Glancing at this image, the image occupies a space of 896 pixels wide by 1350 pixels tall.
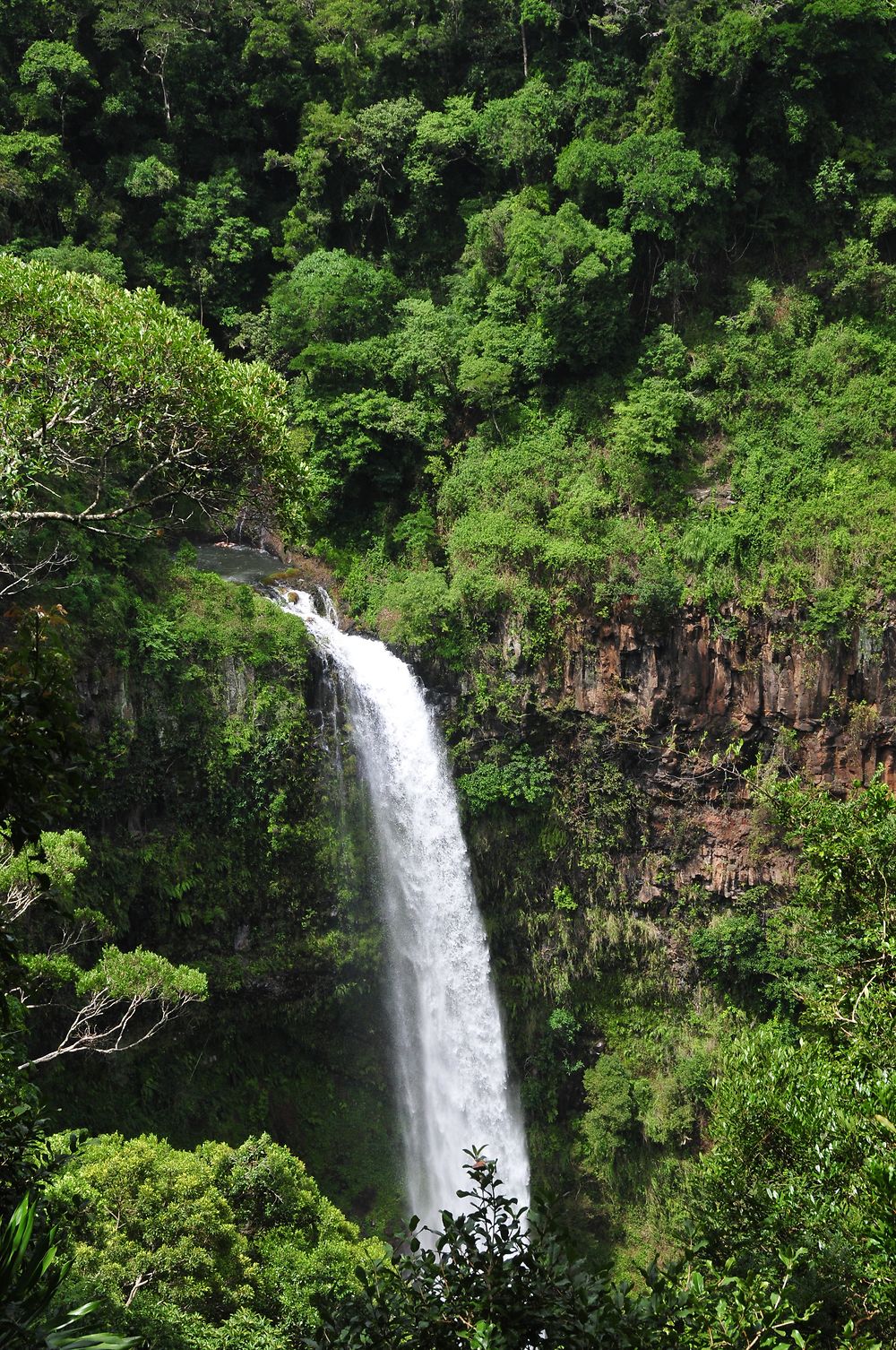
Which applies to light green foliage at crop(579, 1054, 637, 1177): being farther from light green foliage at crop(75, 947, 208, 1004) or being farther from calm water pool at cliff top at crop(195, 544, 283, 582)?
calm water pool at cliff top at crop(195, 544, 283, 582)

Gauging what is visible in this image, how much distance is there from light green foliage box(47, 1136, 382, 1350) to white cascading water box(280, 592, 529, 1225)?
5223 millimetres

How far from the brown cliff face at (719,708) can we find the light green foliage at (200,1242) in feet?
29.7

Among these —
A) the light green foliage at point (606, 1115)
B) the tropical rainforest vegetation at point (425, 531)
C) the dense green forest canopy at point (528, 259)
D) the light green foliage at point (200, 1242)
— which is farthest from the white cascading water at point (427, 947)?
the light green foliage at point (200, 1242)

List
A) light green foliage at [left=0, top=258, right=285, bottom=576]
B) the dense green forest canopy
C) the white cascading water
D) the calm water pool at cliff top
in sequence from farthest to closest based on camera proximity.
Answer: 1. the calm water pool at cliff top
2. the dense green forest canopy
3. the white cascading water
4. light green foliage at [left=0, top=258, right=285, bottom=576]

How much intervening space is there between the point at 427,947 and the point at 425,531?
8.34 m

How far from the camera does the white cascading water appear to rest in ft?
60.4

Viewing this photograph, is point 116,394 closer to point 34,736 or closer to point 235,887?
point 34,736

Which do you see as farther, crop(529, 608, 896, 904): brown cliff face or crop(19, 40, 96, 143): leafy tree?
crop(19, 40, 96, 143): leafy tree

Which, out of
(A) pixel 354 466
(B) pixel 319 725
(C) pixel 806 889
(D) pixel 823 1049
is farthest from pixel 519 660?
(D) pixel 823 1049

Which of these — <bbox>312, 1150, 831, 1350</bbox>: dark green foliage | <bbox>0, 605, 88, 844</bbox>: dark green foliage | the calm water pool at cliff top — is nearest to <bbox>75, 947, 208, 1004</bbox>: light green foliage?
<bbox>312, 1150, 831, 1350</bbox>: dark green foliage

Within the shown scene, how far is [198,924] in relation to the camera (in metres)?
16.8

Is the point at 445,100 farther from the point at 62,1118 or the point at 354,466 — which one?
the point at 62,1118

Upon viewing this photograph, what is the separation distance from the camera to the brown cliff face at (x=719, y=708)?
59.7ft

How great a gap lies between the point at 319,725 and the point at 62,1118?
22.9 feet
